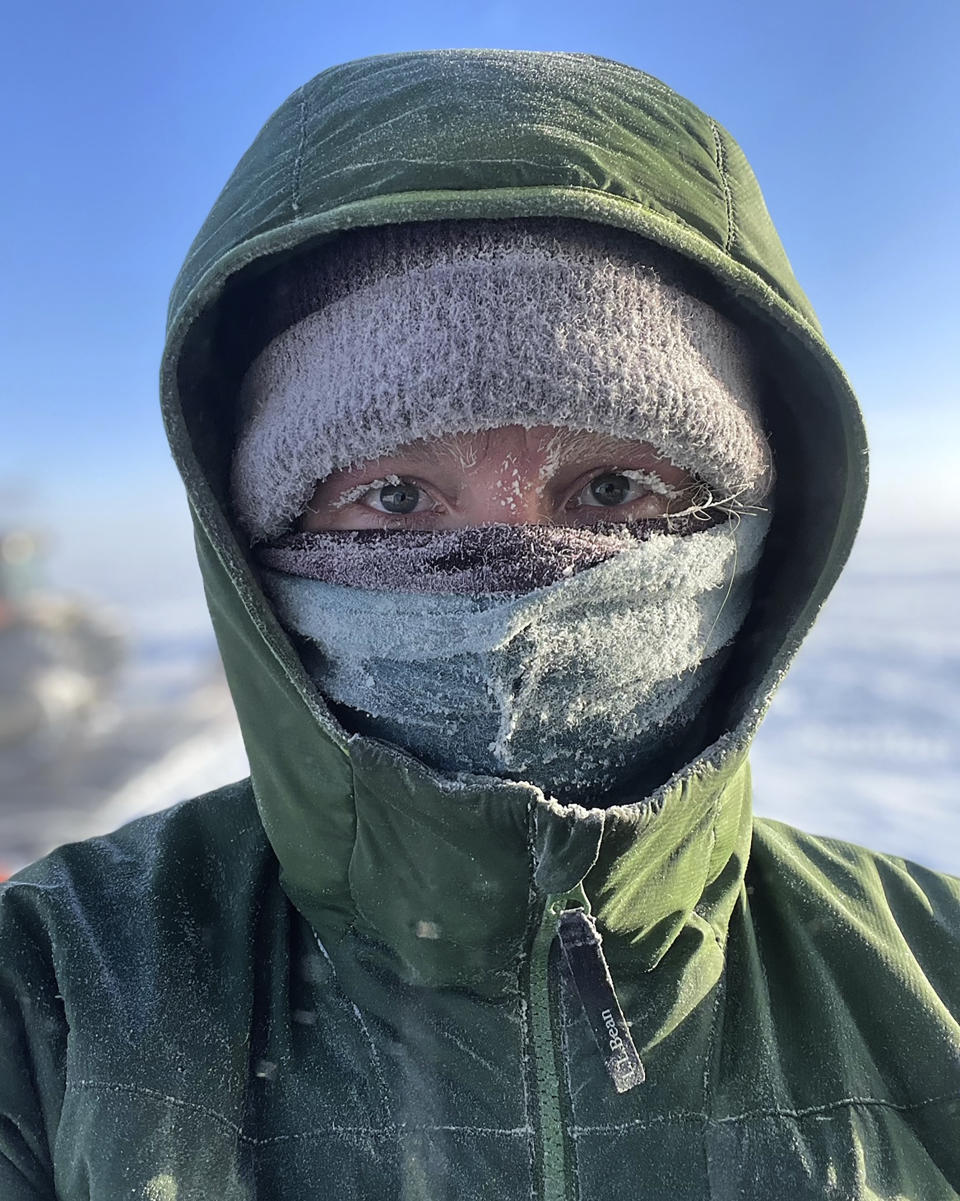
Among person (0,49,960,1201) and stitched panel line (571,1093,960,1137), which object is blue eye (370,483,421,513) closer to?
person (0,49,960,1201)

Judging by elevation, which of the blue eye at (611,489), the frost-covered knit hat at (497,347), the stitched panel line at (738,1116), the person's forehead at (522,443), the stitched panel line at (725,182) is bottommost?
the stitched panel line at (738,1116)

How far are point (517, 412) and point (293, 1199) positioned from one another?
31.3 inches

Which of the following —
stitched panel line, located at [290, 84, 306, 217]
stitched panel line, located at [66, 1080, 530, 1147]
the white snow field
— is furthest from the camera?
the white snow field

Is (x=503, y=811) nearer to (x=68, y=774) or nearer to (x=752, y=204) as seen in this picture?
(x=752, y=204)

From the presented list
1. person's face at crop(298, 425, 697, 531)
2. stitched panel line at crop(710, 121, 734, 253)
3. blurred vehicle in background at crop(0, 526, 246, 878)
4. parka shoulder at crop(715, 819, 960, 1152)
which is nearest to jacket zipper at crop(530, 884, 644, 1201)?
parka shoulder at crop(715, 819, 960, 1152)

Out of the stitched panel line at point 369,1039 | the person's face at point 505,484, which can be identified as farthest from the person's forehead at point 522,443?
the stitched panel line at point 369,1039

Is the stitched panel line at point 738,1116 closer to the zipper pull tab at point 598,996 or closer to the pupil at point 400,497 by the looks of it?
the zipper pull tab at point 598,996

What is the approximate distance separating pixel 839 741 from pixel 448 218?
4167 mm

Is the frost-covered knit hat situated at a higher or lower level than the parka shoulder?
higher

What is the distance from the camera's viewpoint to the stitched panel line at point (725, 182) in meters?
0.88

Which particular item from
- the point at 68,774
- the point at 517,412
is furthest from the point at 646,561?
the point at 68,774

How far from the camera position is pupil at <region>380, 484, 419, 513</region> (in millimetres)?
917

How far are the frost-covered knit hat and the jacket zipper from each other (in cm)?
49

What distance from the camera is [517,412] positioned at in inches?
32.0
